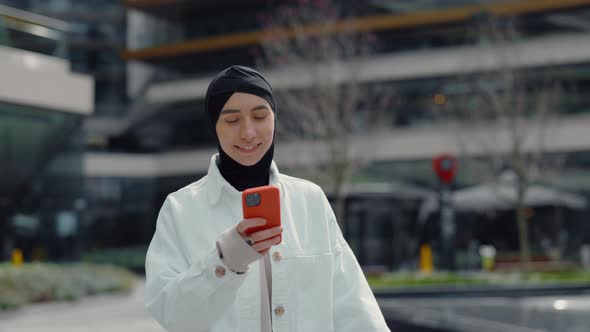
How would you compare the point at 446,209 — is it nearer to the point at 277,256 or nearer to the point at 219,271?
the point at 277,256

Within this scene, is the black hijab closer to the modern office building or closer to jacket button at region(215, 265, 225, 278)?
jacket button at region(215, 265, 225, 278)

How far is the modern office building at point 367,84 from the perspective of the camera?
27750mm

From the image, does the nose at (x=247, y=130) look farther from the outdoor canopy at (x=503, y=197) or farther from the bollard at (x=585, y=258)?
the bollard at (x=585, y=258)

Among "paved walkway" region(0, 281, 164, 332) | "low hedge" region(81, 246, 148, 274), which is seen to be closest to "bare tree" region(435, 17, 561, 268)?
"paved walkway" region(0, 281, 164, 332)

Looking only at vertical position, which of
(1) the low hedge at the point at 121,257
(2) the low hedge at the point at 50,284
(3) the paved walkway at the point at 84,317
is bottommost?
(1) the low hedge at the point at 121,257

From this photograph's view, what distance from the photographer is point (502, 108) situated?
22734mm

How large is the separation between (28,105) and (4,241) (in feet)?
11.7

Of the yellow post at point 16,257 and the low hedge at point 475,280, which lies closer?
the low hedge at point 475,280

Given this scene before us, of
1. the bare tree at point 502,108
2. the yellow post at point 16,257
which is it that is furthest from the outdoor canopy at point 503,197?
the yellow post at point 16,257

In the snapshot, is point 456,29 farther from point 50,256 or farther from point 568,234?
point 50,256

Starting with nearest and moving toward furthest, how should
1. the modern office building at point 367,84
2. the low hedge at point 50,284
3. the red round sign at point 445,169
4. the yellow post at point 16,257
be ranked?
the low hedge at point 50,284 < the red round sign at point 445,169 < the yellow post at point 16,257 < the modern office building at point 367,84

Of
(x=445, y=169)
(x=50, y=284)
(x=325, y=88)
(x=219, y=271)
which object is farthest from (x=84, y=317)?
(x=219, y=271)

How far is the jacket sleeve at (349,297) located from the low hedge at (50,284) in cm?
1271

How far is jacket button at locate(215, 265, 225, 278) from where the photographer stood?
2.09m
